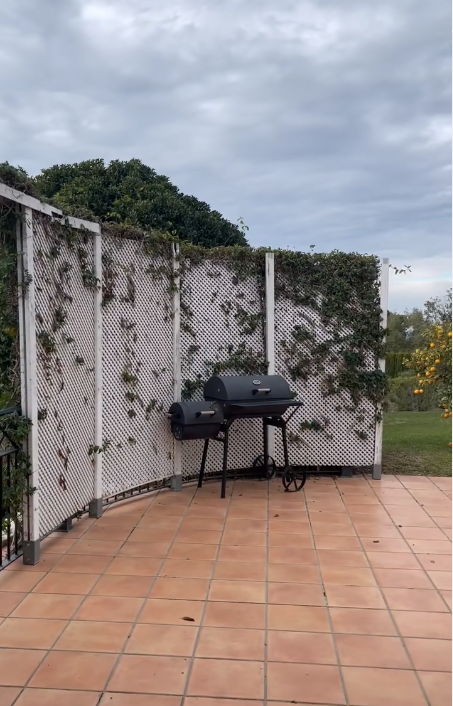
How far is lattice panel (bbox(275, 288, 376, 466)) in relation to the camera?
5.89 metres

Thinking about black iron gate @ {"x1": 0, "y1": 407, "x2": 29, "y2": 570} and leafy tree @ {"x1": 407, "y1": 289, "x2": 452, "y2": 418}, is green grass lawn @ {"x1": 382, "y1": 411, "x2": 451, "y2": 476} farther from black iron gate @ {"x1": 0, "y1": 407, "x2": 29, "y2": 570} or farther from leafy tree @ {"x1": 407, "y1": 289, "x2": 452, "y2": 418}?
black iron gate @ {"x1": 0, "y1": 407, "x2": 29, "y2": 570}

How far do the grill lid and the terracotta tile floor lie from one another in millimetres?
986

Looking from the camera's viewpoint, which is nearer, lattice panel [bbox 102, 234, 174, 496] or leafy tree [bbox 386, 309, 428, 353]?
lattice panel [bbox 102, 234, 174, 496]

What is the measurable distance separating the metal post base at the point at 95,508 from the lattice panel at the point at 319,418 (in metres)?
2.08

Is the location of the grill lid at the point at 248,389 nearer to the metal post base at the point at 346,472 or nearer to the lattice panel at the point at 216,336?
the lattice panel at the point at 216,336

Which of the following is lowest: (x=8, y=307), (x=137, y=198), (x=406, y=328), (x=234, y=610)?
(x=234, y=610)

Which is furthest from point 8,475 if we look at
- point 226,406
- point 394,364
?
point 394,364

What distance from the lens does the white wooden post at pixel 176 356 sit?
532 cm

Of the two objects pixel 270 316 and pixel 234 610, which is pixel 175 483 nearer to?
pixel 270 316

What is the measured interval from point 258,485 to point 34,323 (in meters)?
3.03

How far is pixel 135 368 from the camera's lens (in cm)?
488

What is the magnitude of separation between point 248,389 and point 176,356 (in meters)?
0.80

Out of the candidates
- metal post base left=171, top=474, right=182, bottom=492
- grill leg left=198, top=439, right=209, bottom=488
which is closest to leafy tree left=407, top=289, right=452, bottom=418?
grill leg left=198, top=439, right=209, bottom=488

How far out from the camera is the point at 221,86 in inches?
231
